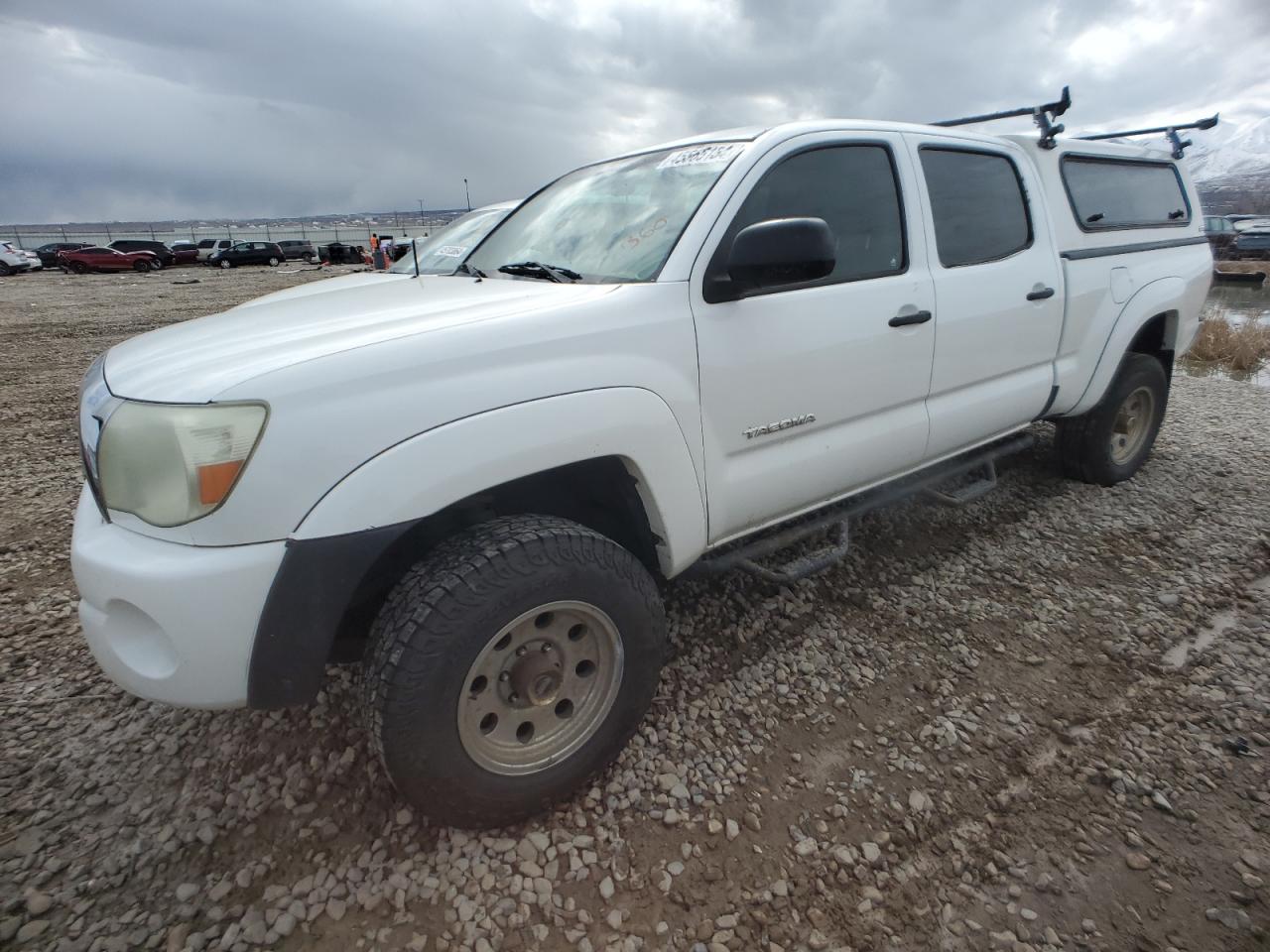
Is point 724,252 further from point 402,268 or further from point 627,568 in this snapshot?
point 402,268

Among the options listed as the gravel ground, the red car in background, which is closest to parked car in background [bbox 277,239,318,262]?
the red car in background

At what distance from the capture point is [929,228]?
2801 mm

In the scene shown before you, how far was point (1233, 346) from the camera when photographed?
28.5ft

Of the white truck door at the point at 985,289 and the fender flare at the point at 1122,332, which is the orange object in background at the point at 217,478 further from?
the fender flare at the point at 1122,332

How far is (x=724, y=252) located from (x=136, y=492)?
5.59 ft

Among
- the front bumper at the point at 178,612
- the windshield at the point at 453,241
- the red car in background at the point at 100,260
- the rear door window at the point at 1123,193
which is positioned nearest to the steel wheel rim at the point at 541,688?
the front bumper at the point at 178,612

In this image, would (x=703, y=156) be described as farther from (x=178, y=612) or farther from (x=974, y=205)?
(x=178, y=612)

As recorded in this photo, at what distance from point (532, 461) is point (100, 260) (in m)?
38.3

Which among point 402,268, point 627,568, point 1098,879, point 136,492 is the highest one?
point 402,268

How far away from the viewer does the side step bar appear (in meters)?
2.51

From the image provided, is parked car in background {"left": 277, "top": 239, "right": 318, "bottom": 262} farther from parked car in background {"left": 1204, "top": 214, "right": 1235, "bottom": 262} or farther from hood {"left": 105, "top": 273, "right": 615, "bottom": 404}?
hood {"left": 105, "top": 273, "right": 615, "bottom": 404}

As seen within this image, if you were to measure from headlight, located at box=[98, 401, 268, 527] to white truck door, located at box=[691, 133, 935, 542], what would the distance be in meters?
1.25

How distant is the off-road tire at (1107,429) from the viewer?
3945mm

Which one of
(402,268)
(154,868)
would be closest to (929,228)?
(154,868)
